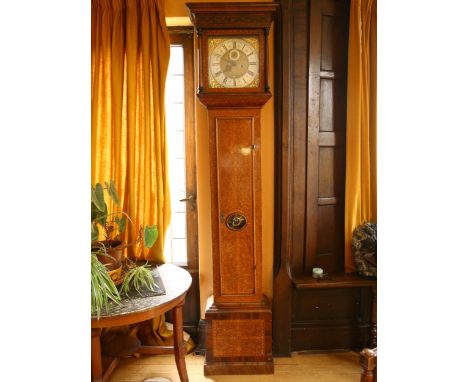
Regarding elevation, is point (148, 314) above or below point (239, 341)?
above

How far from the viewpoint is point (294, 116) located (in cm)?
279

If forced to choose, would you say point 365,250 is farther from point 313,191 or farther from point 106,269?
point 106,269

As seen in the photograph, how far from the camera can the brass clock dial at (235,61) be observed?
2494mm

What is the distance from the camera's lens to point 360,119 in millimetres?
2865

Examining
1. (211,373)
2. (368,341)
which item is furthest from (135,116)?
(368,341)

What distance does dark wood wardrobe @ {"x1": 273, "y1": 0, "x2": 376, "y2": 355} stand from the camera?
2.74 meters

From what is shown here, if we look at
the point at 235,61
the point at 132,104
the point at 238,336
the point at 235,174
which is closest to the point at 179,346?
the point at 238,336

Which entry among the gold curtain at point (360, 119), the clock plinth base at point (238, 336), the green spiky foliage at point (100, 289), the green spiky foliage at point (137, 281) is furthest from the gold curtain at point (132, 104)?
the gold curtain at point (360, 119)

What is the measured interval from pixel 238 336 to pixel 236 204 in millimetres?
898

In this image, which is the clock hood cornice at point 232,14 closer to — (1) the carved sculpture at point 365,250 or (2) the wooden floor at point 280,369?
(1) the carved sculpture at point 365,250

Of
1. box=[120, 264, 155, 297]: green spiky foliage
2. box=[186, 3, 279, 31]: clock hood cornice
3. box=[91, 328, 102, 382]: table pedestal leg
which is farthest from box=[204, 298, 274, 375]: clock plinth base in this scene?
box=[186, 3, 279, 31]: clock hood cornice
